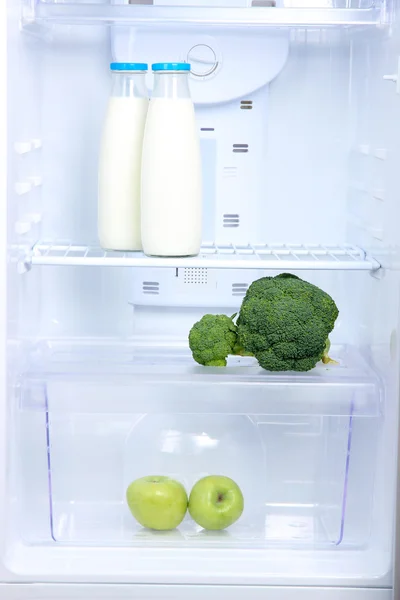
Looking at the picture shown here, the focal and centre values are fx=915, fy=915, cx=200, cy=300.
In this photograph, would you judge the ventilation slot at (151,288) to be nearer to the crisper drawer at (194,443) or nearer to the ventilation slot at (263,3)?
the crisper drawer at (194,443)

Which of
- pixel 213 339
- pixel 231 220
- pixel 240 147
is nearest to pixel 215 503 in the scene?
pixel 213 339

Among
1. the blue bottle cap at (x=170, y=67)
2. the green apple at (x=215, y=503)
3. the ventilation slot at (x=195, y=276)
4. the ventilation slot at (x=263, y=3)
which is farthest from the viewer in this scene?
the ventilation slot at (x=195, y=276)

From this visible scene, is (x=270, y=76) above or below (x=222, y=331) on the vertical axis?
above

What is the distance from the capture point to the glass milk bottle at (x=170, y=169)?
1.50 metres

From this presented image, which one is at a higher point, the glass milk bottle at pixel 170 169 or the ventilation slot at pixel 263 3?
the ventilation slot at pixel 263 3

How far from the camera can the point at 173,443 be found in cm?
171

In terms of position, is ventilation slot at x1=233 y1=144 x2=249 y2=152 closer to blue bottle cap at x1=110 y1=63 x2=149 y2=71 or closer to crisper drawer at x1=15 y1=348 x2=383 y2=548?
blue bottle cap at x1=110 y1=63 x2=149 y2=71

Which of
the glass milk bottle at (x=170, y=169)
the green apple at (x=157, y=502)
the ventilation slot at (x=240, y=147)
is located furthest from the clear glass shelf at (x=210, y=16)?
the green apple at (x=157, y=502)

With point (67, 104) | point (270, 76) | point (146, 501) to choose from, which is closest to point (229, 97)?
point (270, 76)

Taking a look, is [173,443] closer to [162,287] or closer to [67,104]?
[162,287]

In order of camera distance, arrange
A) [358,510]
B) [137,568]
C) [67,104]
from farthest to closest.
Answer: [67,104], [358,510], [137,568]

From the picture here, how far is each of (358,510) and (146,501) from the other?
1.24 feet

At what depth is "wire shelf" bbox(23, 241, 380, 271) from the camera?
1493 mm

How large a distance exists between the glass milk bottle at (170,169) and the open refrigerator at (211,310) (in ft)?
0.17
